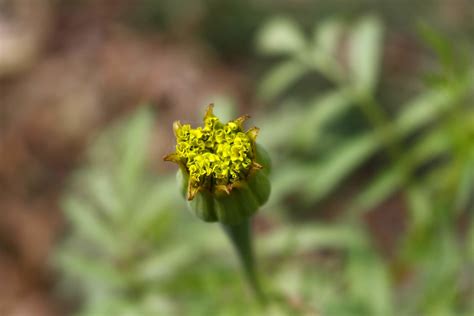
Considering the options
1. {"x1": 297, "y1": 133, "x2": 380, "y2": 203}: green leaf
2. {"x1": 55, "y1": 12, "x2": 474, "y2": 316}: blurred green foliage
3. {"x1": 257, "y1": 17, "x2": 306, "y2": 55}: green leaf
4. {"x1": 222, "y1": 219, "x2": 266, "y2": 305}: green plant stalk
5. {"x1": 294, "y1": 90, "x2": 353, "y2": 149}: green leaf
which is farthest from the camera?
{"x1": 257, "y1": 17, "x2": 306, "y2": 55}: green leaf

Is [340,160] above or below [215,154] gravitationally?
above

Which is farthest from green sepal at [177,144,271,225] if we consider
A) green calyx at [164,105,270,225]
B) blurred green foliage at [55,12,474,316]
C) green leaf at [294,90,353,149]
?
green leaf at [294,90,353,149]

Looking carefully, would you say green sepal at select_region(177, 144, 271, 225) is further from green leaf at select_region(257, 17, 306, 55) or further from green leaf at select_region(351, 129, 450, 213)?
green leaf at select_region(257, 17, 306, 55)

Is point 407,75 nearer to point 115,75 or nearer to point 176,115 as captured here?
point 176,115

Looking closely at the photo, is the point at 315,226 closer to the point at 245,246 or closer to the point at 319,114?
the point at 319,114

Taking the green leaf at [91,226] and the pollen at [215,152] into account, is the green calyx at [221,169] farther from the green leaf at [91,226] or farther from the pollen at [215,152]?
the green leaf at [91,226]

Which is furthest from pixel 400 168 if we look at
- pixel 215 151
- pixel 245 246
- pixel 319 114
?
pixel 215 151
